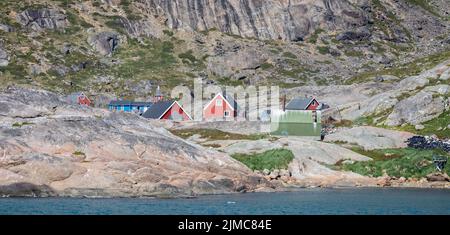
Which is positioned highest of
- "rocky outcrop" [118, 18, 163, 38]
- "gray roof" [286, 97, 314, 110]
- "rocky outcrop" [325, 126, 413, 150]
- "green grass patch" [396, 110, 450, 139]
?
"rocky outcrop" [118, 18, 163, 38]

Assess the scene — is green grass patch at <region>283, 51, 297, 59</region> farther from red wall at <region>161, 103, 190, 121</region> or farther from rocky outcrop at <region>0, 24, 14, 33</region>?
red wall at <region>161, 103, 190, 121</region>

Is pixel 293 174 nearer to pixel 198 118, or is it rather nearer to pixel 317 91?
pixel 198 118

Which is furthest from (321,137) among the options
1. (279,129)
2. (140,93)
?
(140,93)

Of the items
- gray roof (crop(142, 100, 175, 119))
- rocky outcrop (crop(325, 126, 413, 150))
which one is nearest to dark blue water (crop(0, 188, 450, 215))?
rocky outcrop (crop(325, 126, 413, 150))

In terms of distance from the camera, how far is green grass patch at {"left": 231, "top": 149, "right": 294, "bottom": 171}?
7444 cm

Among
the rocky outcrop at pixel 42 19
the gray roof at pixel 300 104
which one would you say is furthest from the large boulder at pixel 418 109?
the rocky outcrop at pixel 42 19

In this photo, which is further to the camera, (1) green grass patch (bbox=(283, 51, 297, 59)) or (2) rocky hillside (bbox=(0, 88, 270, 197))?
(1) green grass patch (bbox=(283, 51, 297, 59))

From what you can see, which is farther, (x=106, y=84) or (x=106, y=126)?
(x=106, y=84)

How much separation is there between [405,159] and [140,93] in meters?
83.8

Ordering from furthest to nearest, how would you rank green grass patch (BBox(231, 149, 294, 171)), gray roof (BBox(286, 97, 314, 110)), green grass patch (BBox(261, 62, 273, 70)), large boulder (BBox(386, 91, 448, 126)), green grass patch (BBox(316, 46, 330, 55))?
1. green grass patch (BBox(316, 46, 330, 55))
2. green grass patch (BBox(261, 62, 273, 70))
3. gray roof (BBox(286, 97, 314, 110))
4. large boulder (BBox(386, 91, 448, 126))
5. green grass patch (BBox(231, 149, 294, 171))

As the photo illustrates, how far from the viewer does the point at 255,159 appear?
75875mm

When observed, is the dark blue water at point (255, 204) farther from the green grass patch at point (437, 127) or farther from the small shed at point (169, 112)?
the small shed at point (169, 112)

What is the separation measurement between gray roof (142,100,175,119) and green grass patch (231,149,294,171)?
3647 centimetres

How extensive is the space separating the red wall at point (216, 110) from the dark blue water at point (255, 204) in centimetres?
5193
